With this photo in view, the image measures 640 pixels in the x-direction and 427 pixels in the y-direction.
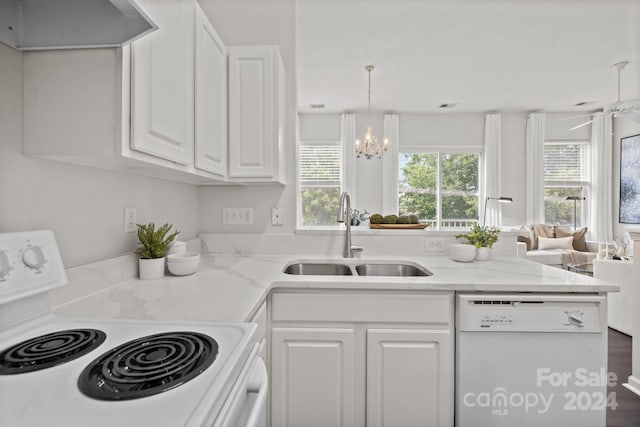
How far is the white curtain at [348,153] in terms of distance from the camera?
5.48m

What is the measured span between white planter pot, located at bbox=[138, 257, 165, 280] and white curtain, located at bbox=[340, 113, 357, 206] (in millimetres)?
4416

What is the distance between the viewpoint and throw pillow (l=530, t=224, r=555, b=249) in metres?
4.89

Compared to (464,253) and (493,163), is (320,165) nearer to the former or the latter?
(493,163)

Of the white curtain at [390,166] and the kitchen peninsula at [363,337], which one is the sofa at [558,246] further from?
the kitchen peninsula at [363,337]

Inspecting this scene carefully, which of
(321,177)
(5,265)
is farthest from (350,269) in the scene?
(321,177)

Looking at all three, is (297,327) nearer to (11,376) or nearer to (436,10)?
(11,376)

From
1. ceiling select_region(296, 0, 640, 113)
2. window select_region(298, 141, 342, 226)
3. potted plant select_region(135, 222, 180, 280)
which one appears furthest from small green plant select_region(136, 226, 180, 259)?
window select_region(298, 141, 342, 226)

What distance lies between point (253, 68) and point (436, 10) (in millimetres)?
1952

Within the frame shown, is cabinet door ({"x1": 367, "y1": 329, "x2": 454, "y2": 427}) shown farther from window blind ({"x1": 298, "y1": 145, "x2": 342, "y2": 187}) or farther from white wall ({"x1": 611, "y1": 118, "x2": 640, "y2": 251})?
white wall ({"x1": 611, "y1": 118, "x2": 640, "y2": 251})

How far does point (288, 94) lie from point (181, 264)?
1298 mm

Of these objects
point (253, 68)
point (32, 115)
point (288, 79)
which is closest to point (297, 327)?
point (32, 115)

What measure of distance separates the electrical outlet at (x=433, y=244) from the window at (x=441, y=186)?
12.6ft

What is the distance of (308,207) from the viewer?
18.6ft

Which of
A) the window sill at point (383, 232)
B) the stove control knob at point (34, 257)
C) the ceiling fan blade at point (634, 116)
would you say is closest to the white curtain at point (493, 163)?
the ceiling fan blade at point (634, 116)
